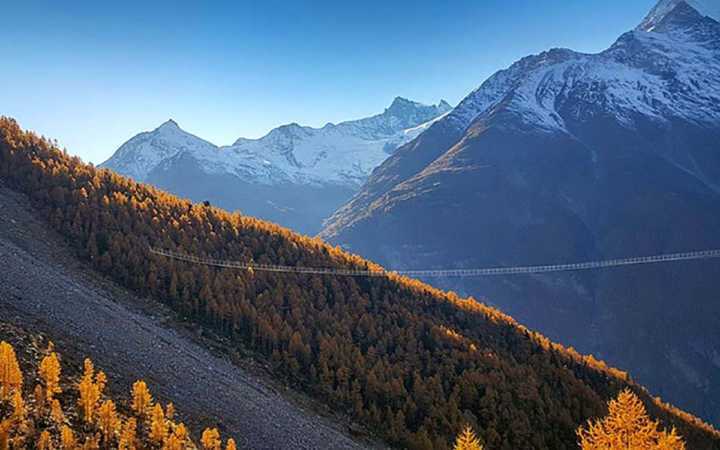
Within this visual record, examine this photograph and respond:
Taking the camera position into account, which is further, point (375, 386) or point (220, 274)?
point (220, 274)

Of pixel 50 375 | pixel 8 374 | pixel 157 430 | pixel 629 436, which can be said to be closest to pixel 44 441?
pixel 8 374

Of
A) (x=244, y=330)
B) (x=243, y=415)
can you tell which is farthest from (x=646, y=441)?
(x=244, y=330)

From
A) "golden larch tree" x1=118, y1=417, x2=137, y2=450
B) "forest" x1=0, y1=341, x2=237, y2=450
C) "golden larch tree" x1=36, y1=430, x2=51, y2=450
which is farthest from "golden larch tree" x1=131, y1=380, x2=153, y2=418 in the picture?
"golden larch tree" x1=36, y1=430, x2=51, y2=450

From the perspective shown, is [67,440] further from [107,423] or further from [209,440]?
[209,440]

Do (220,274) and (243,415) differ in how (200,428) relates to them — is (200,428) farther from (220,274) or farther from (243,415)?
(220,274)

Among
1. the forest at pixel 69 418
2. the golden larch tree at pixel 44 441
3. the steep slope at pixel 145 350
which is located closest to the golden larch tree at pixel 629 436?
the steep slope at pixel 145 350
